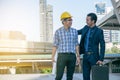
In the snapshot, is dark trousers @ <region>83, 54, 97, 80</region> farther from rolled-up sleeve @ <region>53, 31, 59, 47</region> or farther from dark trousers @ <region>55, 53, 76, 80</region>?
rolled-up sleeve @ <region>53, 31, 59, 47</region>

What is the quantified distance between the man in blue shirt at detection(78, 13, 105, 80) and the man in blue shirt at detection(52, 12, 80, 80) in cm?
35

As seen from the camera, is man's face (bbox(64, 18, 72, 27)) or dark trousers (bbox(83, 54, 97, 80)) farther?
man's face (bbox(64, 18, 72, 27))

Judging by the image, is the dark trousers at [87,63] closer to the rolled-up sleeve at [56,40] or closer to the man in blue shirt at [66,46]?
the man in blue shirt at [66,46]

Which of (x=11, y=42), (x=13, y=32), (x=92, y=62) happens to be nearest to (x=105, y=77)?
(x=92, y=62)

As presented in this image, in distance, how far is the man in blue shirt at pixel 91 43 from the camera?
718 centimetres

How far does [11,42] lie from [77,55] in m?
98.9

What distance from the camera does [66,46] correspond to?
25.0 ft

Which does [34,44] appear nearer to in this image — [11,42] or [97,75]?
[11,42]

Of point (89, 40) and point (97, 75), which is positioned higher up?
point (89, 40)

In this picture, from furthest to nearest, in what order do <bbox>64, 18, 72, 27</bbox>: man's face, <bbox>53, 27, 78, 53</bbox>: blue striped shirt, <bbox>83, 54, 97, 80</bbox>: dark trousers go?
1. <bbox>53, 27, 78, 53</bbox>: blue striped shirt
2. <bbox>64, 18, 72, 27</bbox>: man's face
3. <bbox>83, 54, 97, 80</bbox>: dark trousers

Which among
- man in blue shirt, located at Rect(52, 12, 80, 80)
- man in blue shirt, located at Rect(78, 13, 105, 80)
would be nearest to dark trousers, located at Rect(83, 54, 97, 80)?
man in blue shirt, located at Rect(78, 13, 105, 80)

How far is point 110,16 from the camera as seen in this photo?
33.8 meters

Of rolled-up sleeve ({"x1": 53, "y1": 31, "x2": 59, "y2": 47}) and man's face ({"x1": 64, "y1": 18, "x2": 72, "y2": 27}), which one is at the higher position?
man's face ({"x1": 64, "y1": 18, "x2": 72, "y2": 27})

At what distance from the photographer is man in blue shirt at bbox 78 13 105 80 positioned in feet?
23.6
